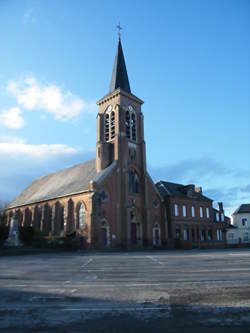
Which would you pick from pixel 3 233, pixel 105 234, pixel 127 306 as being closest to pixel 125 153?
pixel 105 234

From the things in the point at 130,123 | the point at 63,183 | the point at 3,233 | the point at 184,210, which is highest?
the point at 130,123

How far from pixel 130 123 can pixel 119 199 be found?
36.9 ft

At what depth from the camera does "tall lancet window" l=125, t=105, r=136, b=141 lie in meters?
38.6

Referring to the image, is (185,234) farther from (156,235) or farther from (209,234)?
(156,235)

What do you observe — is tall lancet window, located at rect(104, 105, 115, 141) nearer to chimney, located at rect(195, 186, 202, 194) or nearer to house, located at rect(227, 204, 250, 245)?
chimney, located at rect(195, 186, 202, 194)

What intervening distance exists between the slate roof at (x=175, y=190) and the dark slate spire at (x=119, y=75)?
1538cm

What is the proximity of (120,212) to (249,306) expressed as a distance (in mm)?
28217

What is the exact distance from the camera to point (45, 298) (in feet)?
22.6

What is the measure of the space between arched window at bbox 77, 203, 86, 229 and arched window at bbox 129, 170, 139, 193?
6.89 m

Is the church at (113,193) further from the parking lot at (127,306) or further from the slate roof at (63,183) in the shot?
the parking lot at (127,306)

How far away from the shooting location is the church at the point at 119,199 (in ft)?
107

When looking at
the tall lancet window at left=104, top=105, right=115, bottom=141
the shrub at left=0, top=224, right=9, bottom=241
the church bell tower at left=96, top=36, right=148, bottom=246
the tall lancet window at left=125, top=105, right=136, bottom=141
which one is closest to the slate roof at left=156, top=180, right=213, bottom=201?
the church bell tower at left=96, top=36, right=148, bottom=246

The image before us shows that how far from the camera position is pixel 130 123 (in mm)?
38906

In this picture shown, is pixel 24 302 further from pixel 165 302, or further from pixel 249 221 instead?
pixel 249 221
